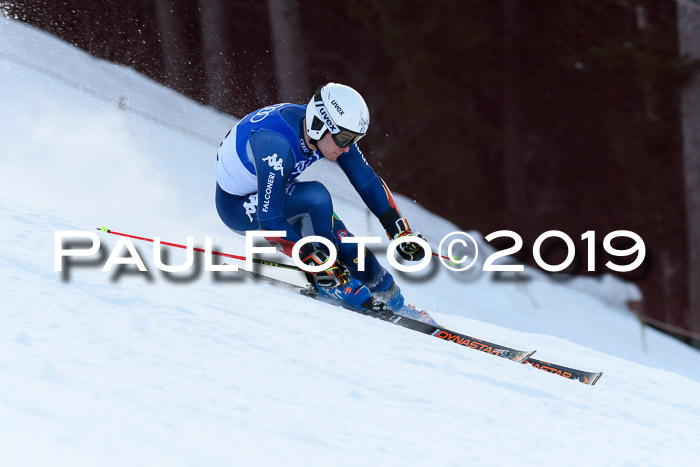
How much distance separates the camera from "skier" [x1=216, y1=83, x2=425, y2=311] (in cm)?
355

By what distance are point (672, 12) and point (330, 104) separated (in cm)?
558

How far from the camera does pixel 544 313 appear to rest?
674cm

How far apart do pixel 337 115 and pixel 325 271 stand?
0.70 meters

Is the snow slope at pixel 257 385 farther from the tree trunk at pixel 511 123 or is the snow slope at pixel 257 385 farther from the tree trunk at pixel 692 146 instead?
the tree trunk at pixel 511 123

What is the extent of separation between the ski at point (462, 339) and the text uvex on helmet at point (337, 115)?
73cm

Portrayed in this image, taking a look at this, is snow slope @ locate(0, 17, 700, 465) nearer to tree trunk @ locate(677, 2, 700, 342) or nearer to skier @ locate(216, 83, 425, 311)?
skier @ locate(216, 83, 425, 311)

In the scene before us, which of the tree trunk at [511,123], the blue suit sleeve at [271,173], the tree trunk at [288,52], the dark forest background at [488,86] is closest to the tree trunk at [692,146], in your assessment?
the dark forest background at [488,86]

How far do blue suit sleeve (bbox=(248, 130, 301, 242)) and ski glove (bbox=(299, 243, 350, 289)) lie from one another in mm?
169

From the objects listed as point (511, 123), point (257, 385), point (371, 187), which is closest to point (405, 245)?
point (371, 187)

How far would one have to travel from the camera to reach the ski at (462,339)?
11.3ft

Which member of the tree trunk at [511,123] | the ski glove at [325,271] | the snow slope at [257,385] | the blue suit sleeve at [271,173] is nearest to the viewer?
the snow slope at [257,385]

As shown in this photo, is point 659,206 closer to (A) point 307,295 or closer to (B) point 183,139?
(B) point 183,139

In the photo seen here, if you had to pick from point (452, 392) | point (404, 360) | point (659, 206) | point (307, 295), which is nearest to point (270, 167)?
point (307, 295)

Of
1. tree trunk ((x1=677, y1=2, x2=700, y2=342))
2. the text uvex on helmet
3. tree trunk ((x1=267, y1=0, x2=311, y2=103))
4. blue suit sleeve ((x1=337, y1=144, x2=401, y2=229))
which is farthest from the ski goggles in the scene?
tree trunk ((x1=677, y1=2, x2=700, y2=342))
